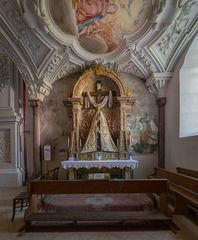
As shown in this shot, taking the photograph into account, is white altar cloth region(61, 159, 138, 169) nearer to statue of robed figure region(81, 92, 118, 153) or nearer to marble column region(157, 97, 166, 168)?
statue of robed figure region(81, 92, 118, 153)

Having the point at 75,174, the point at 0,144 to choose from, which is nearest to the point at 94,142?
the point at 75,174

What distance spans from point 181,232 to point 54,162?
19.9 feet

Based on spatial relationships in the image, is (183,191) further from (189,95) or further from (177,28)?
(177,28)

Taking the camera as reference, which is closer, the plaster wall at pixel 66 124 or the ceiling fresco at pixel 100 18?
the ceiling fresco at pixel 100 18

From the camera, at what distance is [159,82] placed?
9031mm

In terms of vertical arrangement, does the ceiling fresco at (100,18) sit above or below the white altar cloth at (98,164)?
above

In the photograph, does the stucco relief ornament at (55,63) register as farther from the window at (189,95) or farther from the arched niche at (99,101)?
the window at (189,95)

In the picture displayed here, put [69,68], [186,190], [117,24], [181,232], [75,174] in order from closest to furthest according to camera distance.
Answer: [181,232], [186,190], [117,24], [75,174], [69,68]

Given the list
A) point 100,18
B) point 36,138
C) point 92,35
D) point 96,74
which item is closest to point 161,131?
point 96,74

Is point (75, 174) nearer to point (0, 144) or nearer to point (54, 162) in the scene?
point (54, 162)

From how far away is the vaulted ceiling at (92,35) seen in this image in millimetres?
6828

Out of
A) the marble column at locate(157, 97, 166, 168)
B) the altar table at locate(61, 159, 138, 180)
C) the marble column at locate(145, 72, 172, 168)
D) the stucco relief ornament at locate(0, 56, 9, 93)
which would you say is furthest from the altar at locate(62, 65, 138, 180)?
the stucco relief ornament at locate(0, 56, 9, 93)

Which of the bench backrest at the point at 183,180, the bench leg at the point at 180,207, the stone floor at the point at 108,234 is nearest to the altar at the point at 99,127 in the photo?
the bench backrest at the point at 183,180

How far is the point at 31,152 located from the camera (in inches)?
379
